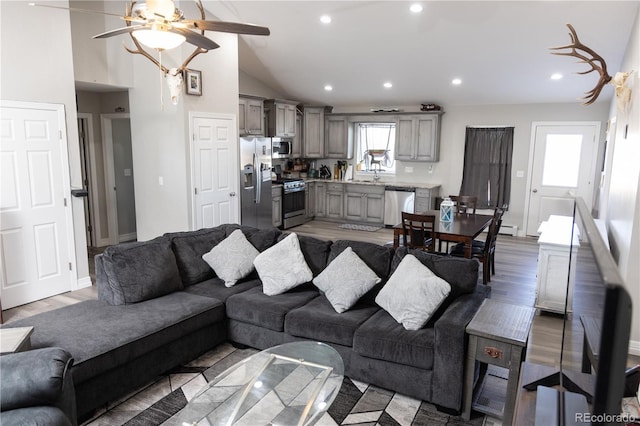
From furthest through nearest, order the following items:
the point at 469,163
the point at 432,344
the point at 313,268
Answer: the point at 469,163 → the point at 313,268 → the point at 432,344

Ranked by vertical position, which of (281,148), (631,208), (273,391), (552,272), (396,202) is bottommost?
(273,391)

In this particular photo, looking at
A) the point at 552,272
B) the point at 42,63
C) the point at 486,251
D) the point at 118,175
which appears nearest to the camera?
the point at 552,272

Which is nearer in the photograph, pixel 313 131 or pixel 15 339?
pixel 15 339

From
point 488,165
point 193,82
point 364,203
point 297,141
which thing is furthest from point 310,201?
point 193,82

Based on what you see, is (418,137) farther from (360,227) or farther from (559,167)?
(559,167)

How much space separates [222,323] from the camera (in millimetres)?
3455

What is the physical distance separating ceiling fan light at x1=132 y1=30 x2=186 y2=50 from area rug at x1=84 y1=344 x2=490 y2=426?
2.36 meters

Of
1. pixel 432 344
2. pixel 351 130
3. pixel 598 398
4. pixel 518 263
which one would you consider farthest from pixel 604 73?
pixel 351 130

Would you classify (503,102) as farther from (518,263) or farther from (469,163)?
(518,263)

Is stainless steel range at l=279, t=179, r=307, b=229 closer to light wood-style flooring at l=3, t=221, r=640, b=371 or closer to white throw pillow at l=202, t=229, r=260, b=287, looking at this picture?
light wood-style flooring at l=3, t=221, r=640, b=371

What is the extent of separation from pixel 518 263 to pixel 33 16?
6.57 metres

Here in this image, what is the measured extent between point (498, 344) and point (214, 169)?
4.51 metres

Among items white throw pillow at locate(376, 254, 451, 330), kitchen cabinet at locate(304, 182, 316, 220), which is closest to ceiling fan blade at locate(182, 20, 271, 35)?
white throw pillow at locate(376, 254, 451, 330)

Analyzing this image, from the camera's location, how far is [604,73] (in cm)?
415
